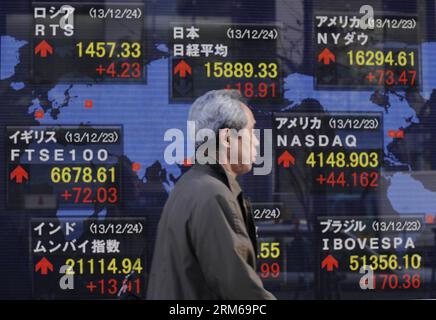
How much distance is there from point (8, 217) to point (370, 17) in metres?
2.58

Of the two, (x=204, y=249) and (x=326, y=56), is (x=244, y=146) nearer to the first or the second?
(x=204, y=249)

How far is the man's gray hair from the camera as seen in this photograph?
2.36m

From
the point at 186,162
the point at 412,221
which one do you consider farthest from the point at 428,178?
the point at 186,162

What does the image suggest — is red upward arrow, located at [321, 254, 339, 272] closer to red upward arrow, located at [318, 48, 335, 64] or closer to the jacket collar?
red upward arrow, located at [318, 48, 335, 64]

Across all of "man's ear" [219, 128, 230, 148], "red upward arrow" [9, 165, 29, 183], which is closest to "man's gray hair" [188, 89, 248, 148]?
"man's ear" [219, 128, 230, 148]

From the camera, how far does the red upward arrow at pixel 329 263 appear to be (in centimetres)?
445

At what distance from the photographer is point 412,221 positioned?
14.9 feet

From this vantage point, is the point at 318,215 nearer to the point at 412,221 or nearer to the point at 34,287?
the point at 412,221

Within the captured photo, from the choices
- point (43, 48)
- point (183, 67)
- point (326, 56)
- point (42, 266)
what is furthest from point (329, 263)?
point (43, 48)

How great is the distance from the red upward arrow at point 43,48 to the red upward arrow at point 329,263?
212 cm

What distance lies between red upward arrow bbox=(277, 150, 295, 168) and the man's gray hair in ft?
6.86

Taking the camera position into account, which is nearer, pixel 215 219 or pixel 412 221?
pixel 215 219

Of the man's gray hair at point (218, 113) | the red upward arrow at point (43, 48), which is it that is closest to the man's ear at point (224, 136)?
the man's gray hair at point (218, 113)

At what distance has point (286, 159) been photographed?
14.6 ft
